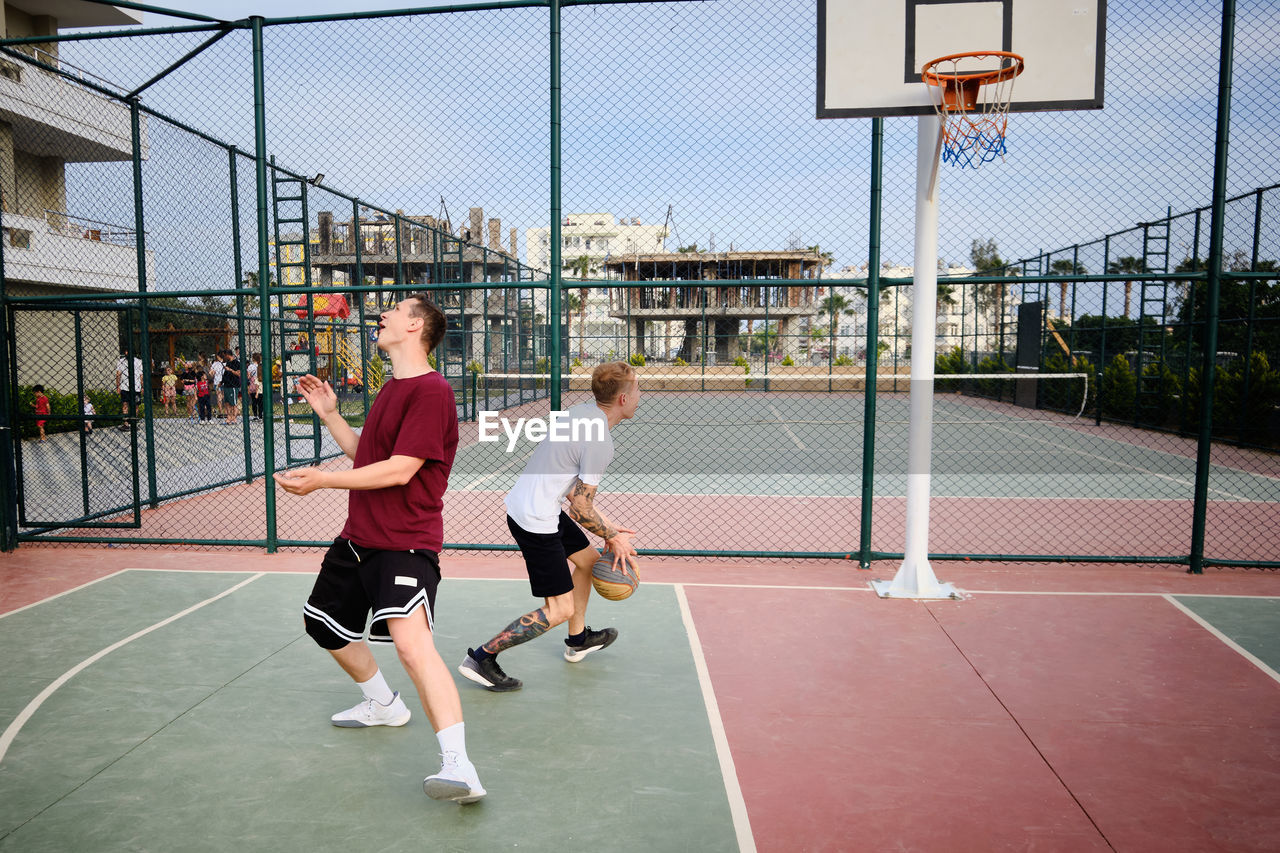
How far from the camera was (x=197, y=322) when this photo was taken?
22453 mm

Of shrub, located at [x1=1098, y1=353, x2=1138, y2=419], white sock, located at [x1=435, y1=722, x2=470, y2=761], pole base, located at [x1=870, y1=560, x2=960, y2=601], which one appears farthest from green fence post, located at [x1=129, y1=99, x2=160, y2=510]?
shrub, located at [x1=1098, y1=353, x2=1138, y2=419]

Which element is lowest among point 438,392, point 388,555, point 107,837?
point 107,837

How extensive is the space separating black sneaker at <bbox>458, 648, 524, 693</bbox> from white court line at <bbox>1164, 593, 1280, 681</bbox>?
12.2 feet

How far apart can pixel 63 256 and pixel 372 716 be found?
851 inches

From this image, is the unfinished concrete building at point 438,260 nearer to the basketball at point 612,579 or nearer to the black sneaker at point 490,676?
the basketball at point 612,579

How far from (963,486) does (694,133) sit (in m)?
6.34

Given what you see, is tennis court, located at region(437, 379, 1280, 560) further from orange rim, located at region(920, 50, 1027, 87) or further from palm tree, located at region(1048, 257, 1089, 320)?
palm tree, located at region(1048, 257, 1089, 320)

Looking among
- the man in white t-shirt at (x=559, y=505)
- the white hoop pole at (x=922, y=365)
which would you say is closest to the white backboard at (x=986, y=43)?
the white hoop pole at (x=922, y=365)

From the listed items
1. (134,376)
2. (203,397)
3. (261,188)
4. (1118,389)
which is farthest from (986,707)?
(203,397)

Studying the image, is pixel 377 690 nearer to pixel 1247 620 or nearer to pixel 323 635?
pixel 323 635

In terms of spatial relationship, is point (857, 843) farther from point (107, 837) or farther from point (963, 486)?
point (963, 486)

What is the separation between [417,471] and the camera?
3.13m

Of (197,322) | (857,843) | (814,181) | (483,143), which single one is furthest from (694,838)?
(197,322)

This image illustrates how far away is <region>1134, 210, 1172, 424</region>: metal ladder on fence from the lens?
54.8 feet
